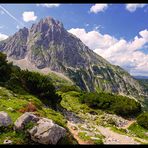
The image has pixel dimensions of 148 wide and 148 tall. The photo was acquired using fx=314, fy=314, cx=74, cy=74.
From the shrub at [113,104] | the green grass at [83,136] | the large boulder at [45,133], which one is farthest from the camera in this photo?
the shrub at [113,104]

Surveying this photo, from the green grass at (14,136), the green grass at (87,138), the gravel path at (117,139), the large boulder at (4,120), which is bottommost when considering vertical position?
the gravel path at (117,139)

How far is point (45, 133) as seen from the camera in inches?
854

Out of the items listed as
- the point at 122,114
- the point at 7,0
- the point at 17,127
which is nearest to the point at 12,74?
the point at 122,114

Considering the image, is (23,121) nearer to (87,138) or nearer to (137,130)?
(87,138)

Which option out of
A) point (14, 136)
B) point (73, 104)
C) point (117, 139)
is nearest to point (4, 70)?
point (117, 139)

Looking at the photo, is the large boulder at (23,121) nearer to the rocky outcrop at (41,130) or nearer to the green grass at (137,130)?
the rocky outcrop at (41,130)

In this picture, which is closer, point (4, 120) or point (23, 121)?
point (23, 121)

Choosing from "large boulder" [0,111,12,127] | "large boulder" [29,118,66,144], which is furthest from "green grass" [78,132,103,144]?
"large boulder" [0,111,12,127]

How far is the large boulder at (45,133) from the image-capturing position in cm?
2161

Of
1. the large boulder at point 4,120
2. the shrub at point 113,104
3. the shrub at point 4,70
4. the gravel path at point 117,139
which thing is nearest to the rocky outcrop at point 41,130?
the large boulder at point 4,120

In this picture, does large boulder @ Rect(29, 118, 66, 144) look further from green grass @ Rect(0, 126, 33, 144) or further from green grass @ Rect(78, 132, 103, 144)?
green grass @ Rect(78, 132, 103, 144)

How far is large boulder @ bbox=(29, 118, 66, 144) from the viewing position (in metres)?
21.6

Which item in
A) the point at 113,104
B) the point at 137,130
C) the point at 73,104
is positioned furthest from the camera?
the point at 73,104

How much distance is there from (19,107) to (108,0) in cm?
2797
